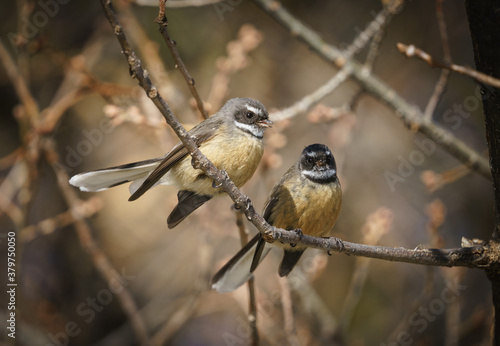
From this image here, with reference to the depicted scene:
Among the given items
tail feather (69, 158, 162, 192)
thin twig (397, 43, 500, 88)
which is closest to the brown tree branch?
thin twig (397, 43, 500, 88)

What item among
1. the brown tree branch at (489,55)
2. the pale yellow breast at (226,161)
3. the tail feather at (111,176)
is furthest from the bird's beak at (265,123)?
the brown tree branch at (489,55)

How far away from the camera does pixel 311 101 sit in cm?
397

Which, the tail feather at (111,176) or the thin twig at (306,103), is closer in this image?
the tail feather at (111,176)

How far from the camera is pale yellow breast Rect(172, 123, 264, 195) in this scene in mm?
3375

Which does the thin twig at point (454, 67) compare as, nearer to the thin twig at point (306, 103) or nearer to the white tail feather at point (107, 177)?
the thin twig at point (306, 103)

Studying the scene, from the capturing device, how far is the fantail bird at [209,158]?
3.25 m

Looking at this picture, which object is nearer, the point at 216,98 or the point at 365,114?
the point at 216,98

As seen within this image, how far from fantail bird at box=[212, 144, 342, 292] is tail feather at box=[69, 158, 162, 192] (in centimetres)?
88

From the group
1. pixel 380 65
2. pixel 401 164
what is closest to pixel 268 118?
pixel 401 164

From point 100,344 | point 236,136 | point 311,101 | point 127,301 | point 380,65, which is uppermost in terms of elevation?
point 380,65

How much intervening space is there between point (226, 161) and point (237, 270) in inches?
30.3

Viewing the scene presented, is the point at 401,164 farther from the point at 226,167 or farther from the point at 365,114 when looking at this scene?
the point at 226,167

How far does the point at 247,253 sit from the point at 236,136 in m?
0.84

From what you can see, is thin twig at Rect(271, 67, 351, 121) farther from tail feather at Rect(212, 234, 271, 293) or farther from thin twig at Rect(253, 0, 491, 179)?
tail feather at Rect(212, 234, 271, 293)
